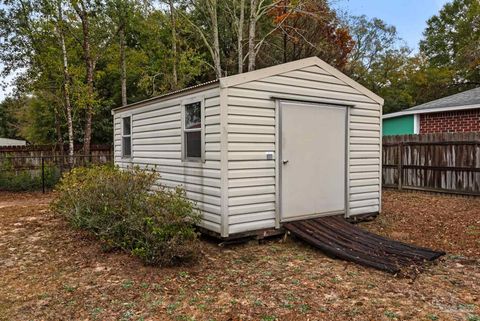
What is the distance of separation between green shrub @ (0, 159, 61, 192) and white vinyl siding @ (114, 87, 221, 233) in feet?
15.1

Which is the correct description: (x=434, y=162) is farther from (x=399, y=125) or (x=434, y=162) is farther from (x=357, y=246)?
(x=357, y=246)

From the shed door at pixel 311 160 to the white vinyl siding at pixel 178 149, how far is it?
105 cm

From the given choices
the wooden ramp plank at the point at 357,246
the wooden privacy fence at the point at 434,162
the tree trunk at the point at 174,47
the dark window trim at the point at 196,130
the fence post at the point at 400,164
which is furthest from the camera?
the tree trunk at the point at 174,47

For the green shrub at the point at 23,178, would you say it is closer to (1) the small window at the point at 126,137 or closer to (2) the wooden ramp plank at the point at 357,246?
(1) the small window at the point at 126,137

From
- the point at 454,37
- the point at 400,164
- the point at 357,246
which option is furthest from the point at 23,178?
the point at 454,37

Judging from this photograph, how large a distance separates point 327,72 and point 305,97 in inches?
26.5

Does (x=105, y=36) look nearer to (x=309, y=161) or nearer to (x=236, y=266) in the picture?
(x=309, y=161)

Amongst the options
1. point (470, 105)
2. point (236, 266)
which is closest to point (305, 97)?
point (236, 266)

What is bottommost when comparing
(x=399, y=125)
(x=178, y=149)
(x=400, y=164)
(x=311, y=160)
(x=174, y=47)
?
(x=400, y=164)

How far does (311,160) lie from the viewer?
5812 millimetres

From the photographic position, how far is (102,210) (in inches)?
192

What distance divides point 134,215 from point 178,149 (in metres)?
1.86

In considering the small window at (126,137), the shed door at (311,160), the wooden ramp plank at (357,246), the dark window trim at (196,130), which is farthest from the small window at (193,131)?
the small window at (126,137)

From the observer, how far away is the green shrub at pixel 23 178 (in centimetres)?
1104
